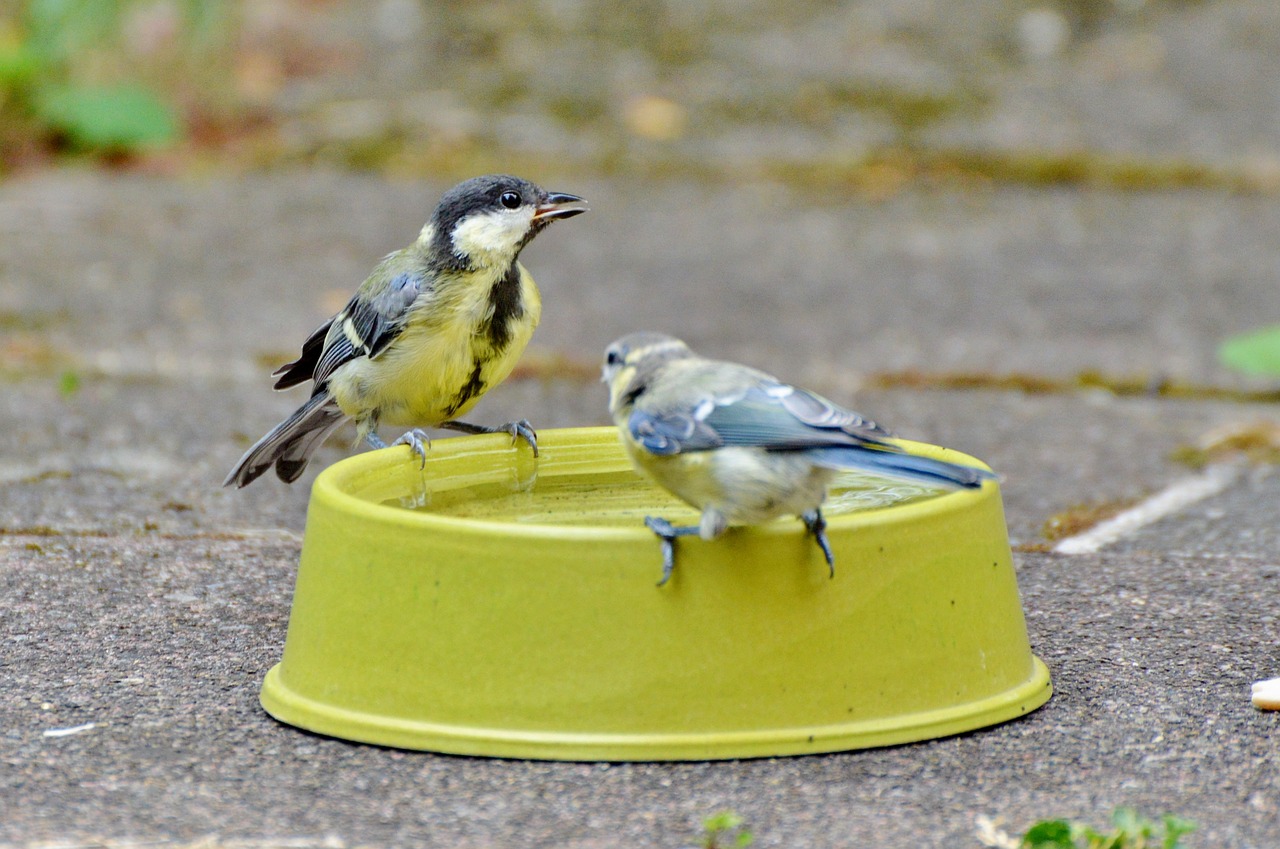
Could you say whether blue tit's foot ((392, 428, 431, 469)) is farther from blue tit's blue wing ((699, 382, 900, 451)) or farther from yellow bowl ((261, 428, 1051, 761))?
blue tit's blue wing ((699, 382, 900, 451))

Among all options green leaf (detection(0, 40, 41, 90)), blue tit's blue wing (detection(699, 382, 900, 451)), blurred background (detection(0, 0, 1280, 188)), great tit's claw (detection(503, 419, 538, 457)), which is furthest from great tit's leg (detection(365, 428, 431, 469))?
green leaf (detection(0, 40, 41, 90))

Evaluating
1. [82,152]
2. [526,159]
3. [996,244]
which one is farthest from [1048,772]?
[82,152]

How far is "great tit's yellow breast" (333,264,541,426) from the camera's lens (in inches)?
→ 146

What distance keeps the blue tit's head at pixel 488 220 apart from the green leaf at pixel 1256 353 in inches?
104

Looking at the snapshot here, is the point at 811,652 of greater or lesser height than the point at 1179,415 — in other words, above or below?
above

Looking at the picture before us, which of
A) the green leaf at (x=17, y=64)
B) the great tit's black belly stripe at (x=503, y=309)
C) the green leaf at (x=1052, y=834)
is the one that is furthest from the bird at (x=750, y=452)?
the green leaf at (x=17, y=64)

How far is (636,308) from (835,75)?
337 centimetres

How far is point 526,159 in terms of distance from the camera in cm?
804

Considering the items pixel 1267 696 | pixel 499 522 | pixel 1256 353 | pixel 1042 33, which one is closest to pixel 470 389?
pixel 499 522

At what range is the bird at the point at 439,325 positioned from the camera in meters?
3.73

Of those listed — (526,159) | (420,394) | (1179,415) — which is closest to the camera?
(420,394)

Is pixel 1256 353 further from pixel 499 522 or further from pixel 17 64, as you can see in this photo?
pixel 17 64

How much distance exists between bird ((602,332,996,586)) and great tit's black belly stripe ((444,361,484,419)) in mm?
1032

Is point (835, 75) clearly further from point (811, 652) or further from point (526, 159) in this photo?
point (811, 652)
